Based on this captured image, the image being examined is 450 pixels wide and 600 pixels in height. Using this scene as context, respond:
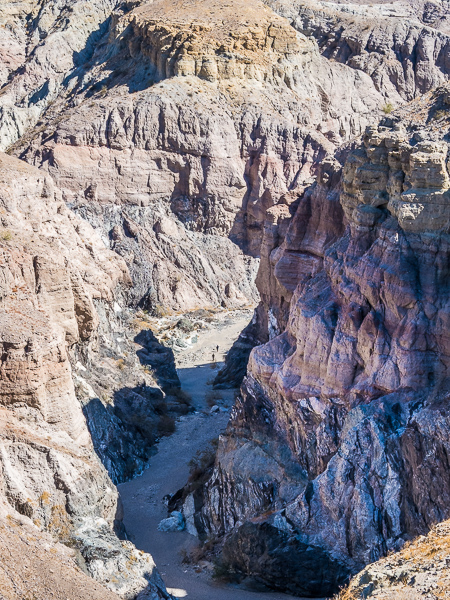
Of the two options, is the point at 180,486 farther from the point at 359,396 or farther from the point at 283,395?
the point at 359,396

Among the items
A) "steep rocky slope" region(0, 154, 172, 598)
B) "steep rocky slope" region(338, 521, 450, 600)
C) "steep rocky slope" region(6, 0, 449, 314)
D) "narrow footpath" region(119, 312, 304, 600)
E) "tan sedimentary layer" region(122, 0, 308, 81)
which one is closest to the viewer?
"steep rocky slope" region(338, 521, 450, 600)

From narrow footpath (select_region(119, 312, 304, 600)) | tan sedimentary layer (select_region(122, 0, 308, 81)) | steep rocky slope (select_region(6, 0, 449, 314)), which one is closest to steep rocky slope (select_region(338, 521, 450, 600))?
narrow footpath (select_region(119, 312, 304, 600))

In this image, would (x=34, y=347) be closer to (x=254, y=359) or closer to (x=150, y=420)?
(x=254, y=359)

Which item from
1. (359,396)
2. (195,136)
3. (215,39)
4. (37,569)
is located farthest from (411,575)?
(215,39)

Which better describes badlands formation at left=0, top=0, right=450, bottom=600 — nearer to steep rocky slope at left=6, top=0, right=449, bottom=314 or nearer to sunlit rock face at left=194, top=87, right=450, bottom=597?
sunlit rock face at left=194, top=87, right=450, bottom=597

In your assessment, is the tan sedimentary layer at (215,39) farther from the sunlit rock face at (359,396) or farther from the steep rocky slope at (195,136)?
the sunlit rock face at (359,396)

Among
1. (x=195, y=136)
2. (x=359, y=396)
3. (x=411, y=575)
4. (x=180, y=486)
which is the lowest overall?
(x=180, y=486)

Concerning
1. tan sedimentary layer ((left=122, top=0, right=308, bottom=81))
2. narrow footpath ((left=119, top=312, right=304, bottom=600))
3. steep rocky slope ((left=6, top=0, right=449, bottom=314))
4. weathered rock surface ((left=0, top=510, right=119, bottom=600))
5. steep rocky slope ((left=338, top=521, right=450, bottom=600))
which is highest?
tan sedimentary layer ((left=122, top=0, right=308, bottom=81))
